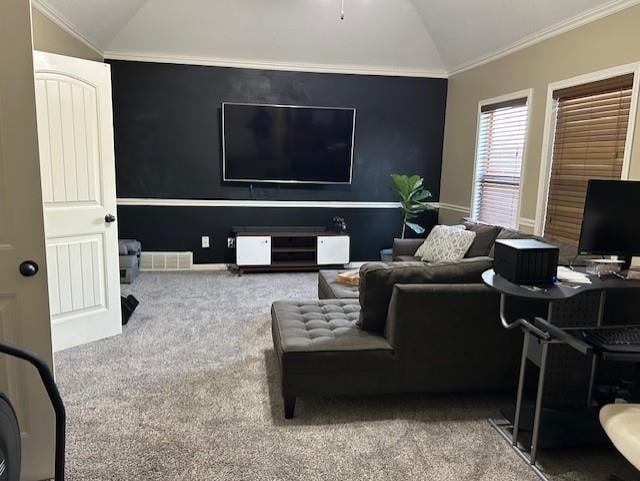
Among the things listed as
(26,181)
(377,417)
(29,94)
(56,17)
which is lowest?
(377,417)

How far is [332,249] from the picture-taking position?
578 cm

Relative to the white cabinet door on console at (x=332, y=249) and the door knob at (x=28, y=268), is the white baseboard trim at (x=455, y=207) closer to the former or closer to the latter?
the white cabinet door on console at (x=332, y=249)

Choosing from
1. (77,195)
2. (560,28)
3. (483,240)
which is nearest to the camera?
(77,195)

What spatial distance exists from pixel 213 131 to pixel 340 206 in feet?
6.03

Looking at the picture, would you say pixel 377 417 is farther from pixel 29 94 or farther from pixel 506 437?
pixel 29 94

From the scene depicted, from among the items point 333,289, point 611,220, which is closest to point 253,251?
point 333,289

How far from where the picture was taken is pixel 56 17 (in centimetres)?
399

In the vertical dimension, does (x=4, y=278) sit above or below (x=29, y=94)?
below

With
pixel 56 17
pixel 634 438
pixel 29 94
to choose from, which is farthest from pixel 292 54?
pixel 634 438

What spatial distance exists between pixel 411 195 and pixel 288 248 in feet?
5.33

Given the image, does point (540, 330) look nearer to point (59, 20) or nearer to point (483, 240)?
point (483, 240)

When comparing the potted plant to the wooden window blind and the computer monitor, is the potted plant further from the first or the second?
the computer monitor

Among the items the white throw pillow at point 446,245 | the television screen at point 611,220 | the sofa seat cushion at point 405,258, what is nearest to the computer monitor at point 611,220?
the television screen at point 611,220

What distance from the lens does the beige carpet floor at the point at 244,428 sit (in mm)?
2113
